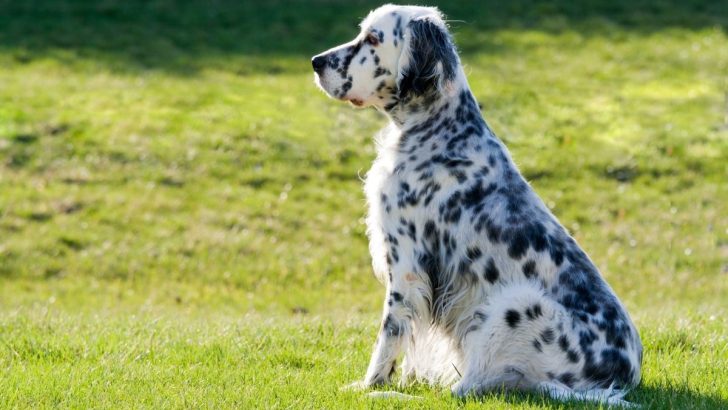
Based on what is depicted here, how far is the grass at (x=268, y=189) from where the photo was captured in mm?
7160

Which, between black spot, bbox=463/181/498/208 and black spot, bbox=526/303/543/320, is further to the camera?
black spot, bbox=463/181/498/208

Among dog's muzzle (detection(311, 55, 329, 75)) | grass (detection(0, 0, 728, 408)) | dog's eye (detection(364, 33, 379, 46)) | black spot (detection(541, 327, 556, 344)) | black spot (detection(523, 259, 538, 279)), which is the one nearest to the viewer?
black spot (detection(541, 327, 556, 344))

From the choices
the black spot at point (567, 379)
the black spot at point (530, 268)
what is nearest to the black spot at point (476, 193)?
the black spot at point (530, 268)

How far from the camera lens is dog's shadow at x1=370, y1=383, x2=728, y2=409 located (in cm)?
580

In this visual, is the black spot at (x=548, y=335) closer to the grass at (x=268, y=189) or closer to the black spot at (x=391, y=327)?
the grass at (x=268, y=189)

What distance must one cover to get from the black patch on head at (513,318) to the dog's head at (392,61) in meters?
1.45

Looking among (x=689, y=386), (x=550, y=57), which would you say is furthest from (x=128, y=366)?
(x=550, y=57)

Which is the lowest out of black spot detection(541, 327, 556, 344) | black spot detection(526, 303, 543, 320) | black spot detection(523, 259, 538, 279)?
black spot detection(541, 327, 556, 344)

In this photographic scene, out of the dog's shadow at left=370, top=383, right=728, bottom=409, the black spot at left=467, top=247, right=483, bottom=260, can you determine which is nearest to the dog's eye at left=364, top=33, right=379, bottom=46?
the black spot at left=467, top=247, right=483, bottom=260

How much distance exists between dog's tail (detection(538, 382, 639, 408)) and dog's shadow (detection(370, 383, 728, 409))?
0.04 m

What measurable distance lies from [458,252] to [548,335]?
28.7 inches

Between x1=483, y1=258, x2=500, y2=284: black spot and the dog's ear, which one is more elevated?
the dog's ear

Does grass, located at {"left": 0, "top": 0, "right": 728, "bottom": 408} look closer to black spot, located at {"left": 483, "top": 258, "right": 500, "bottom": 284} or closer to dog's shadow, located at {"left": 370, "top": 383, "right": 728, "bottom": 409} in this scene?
dog's shadow, located at {"left": 370, "top": 383, "right": 728, "bottom": 409}

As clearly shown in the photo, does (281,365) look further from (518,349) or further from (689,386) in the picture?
(689,386)
